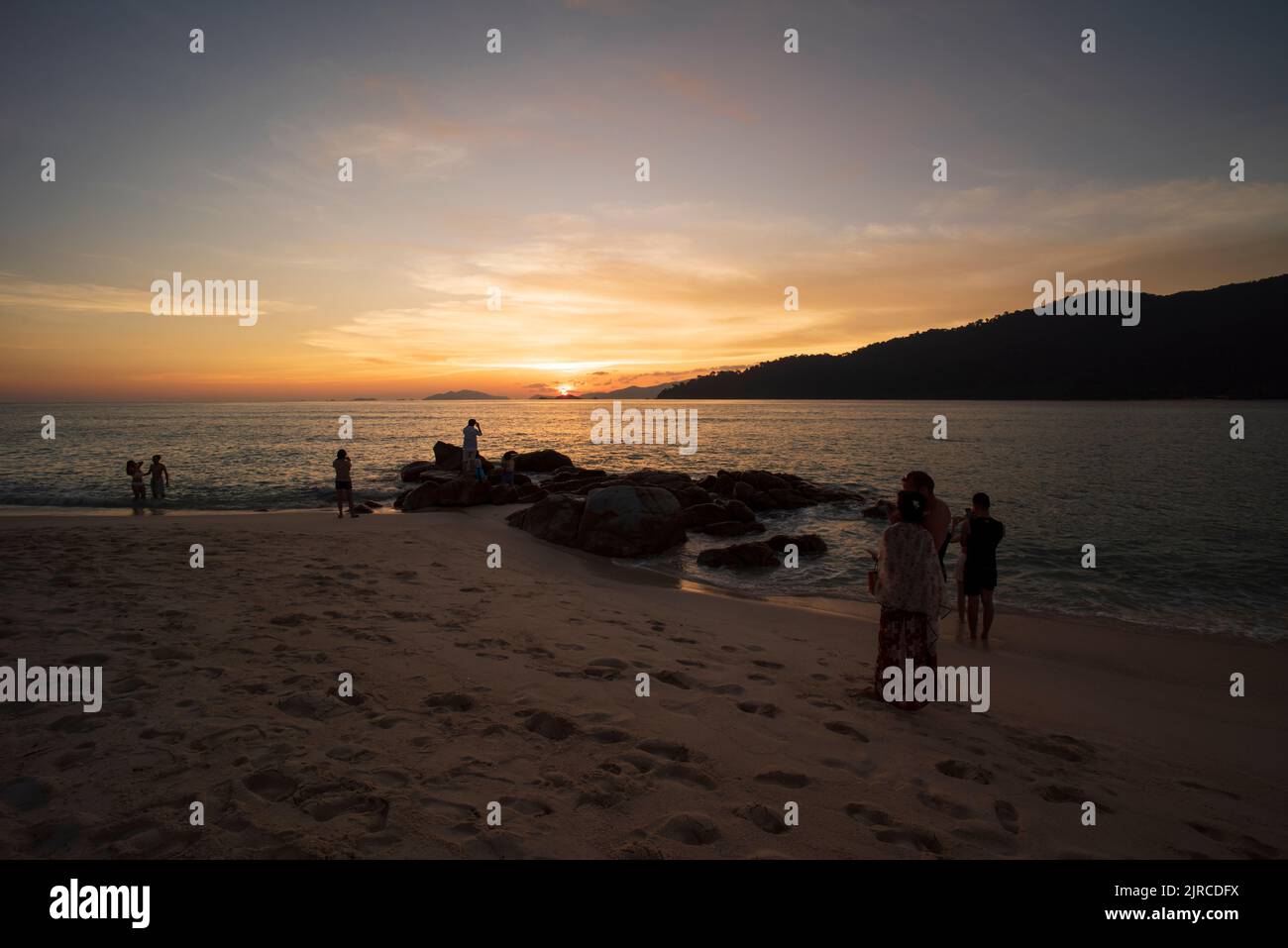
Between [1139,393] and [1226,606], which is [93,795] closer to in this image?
[1226,606]

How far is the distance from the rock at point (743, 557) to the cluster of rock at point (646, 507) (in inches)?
0.9

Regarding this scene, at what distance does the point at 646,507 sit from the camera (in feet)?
50.6

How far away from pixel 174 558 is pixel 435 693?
748cm

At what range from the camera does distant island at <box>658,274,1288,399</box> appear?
127 metres

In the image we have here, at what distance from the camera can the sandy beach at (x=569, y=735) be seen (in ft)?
11.8

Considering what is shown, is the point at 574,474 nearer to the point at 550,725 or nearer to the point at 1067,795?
the point at 550,725

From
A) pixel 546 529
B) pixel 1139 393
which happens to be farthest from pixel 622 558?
pixel 1139 393

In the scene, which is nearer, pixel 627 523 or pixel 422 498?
pixel 627 523

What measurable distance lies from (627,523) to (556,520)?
6.63 ft

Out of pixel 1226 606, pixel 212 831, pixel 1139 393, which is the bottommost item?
pixel 1226 606

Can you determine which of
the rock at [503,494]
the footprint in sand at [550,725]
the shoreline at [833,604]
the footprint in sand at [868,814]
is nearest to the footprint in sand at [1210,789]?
the footprint in sand at [868,814]

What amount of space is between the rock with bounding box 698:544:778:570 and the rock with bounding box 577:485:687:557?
166cm

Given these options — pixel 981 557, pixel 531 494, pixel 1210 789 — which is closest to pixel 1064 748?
pixel 1210 789

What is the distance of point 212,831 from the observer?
3.34 m
